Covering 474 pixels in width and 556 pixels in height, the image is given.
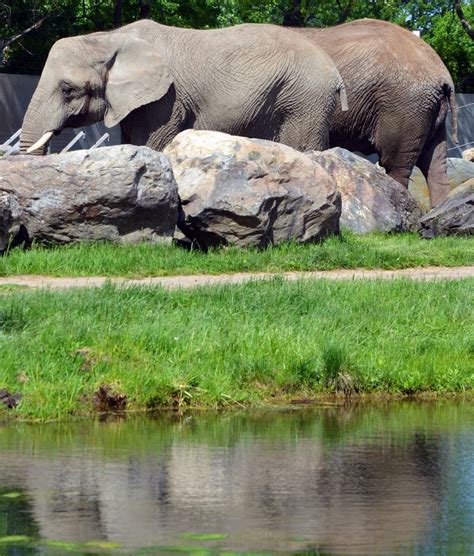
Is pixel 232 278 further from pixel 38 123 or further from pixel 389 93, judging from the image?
pixel 389 93

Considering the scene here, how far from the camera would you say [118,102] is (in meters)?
18.5

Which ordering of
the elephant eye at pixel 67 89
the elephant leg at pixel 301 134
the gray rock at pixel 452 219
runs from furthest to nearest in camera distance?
the elephant leg at pixel 301 134 < the elephant eye at pixel 67 89 < the gray rock at pixel 452 219

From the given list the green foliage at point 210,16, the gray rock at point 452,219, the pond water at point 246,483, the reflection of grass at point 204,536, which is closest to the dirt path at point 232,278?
the gray rock at point 452,219

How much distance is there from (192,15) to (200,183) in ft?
68.7

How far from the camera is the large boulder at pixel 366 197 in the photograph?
57.3 ft

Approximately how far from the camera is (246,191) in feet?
48.3

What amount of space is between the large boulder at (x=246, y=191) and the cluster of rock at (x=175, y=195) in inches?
0.4

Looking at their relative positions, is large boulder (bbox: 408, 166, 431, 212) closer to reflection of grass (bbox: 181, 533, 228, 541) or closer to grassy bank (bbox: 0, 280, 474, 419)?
grassy bank (bbox: 0, 280, 474, 419)

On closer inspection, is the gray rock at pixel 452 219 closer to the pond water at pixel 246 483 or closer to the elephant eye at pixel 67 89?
the elephant eye at pixel 67 89

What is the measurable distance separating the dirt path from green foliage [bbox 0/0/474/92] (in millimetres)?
17080

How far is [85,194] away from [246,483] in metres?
7.49

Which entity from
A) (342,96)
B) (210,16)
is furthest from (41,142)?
(210,16)

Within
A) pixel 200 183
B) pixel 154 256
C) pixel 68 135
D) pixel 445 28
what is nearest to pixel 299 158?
pixel 200 183

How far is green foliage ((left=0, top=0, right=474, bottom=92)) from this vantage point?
32.0m
